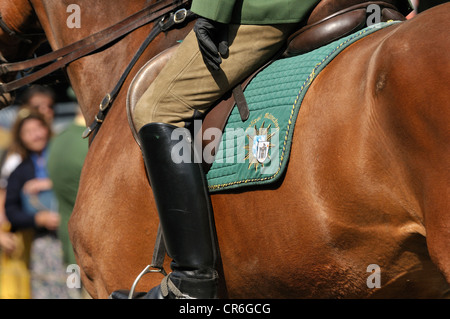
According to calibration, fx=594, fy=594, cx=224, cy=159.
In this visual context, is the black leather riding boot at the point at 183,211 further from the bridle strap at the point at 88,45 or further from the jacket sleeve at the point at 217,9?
the bridle strap at the point at 88,45

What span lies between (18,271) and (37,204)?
619 mm

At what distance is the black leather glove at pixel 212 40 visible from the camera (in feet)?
8.13

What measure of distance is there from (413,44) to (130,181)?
4.74 ft

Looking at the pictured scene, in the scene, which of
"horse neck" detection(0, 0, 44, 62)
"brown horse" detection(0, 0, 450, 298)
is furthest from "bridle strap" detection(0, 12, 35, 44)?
"brown horse" detection(0, 0, 450, 298)

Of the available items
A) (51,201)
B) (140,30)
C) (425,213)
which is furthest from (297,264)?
(51,201)

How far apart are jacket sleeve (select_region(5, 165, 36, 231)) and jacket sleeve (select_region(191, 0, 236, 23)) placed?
322 cm

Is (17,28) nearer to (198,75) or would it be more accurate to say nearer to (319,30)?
(198,75)

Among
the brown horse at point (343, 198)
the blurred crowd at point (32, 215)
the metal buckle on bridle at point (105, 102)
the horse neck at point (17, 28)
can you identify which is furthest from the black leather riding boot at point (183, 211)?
the blurred crowd at point (32, 215)

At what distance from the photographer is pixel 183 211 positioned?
8.34 ft

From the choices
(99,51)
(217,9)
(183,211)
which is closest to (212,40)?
(217,9)

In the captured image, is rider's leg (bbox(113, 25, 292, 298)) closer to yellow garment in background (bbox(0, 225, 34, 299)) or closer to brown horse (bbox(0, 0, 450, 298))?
brown horse (bbox(0, 0, 450, 298))

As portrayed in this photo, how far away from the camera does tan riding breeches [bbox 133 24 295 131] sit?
2582 millimetres

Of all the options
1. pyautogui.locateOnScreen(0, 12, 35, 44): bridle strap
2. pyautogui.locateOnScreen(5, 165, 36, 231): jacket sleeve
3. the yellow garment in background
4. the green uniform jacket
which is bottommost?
the yellow garment in background

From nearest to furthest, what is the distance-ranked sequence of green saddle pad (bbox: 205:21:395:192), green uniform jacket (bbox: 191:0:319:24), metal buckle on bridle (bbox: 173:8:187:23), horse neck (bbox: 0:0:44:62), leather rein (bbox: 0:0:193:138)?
green saddle pad (bbox: 205:21:395:192)
green uniform jacket (bbox: 191:0:319:24)
metal buckle on bridle (bbox: 173:8:187:23)
leather rein (bbox: 0:0:193:138)
horse neck (bbox: 0:0:44:62)
